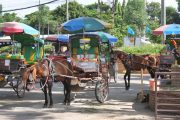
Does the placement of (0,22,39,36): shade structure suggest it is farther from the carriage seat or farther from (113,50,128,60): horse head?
(113,50,128,60): horse head

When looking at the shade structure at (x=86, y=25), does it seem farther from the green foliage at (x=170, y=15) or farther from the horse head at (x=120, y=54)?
the green foliage at (x=170, y=15)

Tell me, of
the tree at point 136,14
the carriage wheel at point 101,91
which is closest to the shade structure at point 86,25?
the carriage wheel at point 101,91

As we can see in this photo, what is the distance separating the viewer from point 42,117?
12.0 m

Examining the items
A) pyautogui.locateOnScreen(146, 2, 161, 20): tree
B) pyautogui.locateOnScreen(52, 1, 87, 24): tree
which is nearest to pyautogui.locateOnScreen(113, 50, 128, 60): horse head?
pyautogui.locateOnScreen(52, 1, 87, 24): tree

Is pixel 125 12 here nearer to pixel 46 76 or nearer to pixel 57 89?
pixel 57 89

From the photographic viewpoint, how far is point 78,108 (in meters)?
13.7

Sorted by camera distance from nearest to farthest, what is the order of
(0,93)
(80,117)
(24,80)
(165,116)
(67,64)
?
1. (165,116)
2. (80,117)
3. (24,80)
4. (67,64)
5. (0,93)

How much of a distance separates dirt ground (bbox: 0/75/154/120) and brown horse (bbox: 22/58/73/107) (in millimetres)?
629

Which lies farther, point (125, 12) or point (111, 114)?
point (125, 12)

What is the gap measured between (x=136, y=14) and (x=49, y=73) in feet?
157

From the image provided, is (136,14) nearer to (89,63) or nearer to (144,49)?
(144,49)

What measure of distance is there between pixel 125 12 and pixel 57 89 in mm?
42945

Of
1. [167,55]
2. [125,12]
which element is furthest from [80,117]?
[125,12]

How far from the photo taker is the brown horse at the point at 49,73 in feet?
43.5
